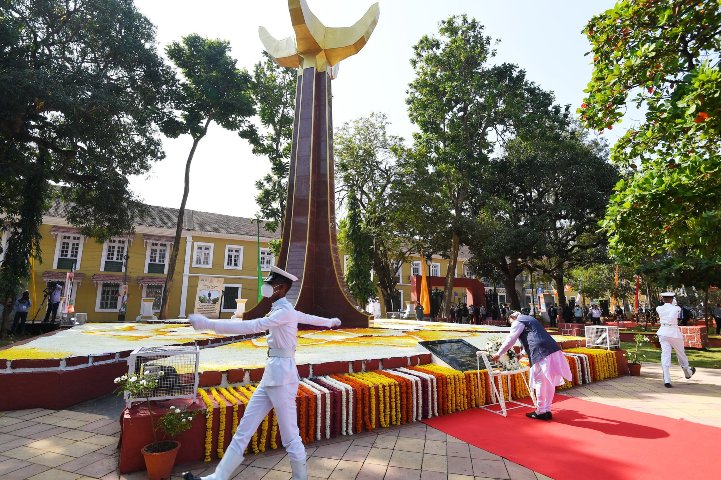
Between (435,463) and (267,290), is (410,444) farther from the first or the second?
(267,290)

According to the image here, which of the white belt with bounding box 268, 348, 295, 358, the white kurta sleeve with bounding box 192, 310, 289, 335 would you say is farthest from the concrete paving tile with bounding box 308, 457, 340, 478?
the white kurta sleeve with bounding box 192, 310, 289, 335

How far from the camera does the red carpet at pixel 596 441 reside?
147 inches

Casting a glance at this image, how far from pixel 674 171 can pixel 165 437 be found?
7.75 meters

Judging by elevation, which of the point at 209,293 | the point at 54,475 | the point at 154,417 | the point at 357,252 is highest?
the point at 357,252

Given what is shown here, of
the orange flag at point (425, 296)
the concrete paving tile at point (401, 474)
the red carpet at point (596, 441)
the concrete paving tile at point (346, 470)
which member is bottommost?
the concrete paving tile at point (346, 470)

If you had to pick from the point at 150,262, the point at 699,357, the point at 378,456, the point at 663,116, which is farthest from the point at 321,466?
the point at 150,262

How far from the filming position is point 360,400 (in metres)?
4.93

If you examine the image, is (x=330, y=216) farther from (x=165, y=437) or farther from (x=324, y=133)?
(x=165, y=437)

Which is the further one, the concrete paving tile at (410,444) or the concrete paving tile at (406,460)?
the concrete paving tile at (410,444)

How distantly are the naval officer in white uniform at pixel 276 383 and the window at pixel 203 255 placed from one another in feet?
88.5

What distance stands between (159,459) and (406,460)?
7.78ft

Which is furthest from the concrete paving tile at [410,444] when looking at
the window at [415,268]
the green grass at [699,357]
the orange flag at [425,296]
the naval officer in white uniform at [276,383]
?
the window at [415,268]

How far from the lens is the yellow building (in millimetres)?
24688

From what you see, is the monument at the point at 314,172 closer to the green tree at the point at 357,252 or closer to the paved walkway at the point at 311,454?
the paved walkway at the point at 311,454
